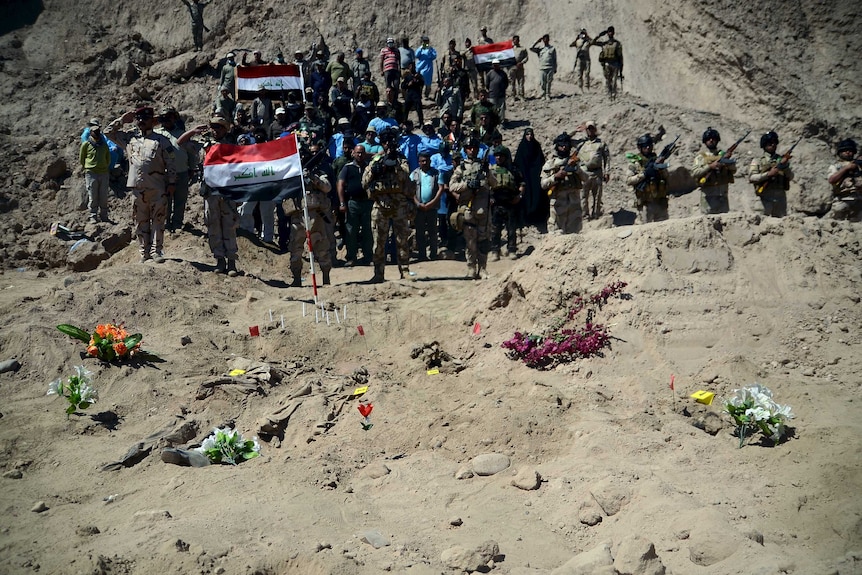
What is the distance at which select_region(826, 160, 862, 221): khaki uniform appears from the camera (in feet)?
36.1

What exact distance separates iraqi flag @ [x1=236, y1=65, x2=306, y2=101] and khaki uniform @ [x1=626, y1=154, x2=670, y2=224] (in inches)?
284

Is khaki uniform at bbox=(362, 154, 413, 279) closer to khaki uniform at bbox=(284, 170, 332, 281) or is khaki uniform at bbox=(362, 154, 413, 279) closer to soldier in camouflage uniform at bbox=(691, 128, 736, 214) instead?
khaki uniform at bbox=(284, 170, 332, 281)

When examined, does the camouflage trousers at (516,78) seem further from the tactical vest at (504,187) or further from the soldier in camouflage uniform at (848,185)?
the soldier in camouflage uniform at (848,185)

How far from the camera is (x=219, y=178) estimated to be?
11.3 metres

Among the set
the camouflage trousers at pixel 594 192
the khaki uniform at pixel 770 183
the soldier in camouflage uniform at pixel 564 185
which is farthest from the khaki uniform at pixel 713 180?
the camouflage trousers at pixel 594 192

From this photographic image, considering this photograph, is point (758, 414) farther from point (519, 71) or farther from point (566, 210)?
point (519, 71)

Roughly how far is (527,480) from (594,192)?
945cm

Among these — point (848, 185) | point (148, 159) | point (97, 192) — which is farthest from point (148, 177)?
point (848, 185)

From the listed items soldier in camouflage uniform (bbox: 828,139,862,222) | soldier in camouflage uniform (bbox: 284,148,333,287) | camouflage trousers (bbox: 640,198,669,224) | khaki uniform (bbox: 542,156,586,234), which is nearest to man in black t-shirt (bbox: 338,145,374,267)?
soldier in camouflage uniform (bbox: 284,148,333,287)

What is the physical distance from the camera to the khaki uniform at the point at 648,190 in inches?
437

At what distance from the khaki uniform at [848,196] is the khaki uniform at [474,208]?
4684 mm

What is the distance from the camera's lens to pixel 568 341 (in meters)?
8.45

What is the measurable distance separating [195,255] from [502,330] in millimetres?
5957

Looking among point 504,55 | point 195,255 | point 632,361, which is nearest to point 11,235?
point 195,255
